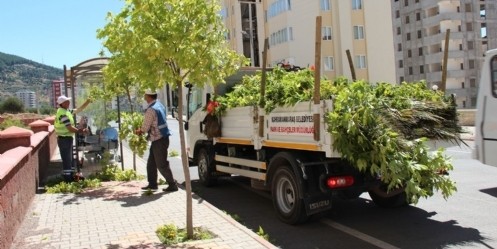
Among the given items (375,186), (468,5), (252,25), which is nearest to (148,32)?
(375,186)

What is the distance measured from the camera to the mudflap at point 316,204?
261 inches

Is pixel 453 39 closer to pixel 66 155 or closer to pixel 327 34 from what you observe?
pixel 327 34

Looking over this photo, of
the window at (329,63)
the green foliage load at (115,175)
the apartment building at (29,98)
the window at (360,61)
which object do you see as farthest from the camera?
the apartment building at (29,98)

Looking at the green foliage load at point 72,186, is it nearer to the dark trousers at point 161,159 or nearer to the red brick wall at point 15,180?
the red brick wall at point 15,180

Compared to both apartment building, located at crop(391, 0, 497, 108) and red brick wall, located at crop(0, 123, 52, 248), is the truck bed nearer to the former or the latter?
red brick wall, located at crop(0, 123, 52, 248)

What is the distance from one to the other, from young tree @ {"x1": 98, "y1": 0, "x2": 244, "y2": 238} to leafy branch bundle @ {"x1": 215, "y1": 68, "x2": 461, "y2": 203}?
1.58 metres

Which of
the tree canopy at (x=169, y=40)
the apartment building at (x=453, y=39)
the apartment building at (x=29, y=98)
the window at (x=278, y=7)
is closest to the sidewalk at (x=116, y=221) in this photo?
the tree canopy at (x=169, y=40)

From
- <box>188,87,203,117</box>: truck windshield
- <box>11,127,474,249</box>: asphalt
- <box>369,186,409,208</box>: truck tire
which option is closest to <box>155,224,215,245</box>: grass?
<box>11,127,474,249</box>: asphalt

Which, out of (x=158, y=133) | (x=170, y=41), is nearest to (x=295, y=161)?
(x=170, y=41)

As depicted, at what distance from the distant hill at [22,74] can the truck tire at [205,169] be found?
329ft

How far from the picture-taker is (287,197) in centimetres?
730

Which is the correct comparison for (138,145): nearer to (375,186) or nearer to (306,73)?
(306,73)

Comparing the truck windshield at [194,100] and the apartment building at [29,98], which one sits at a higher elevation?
the apartment building at [29,98]

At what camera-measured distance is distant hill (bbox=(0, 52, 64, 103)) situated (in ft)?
362
